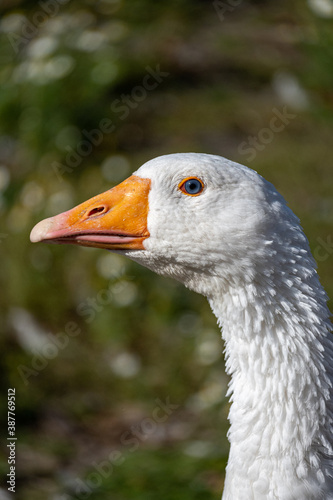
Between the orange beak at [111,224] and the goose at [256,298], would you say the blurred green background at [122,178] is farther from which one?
the orange beak at [111,224]

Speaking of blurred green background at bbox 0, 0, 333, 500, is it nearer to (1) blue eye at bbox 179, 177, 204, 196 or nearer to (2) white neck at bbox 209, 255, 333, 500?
(2) white neck at bbox 209, 255, 333, 500

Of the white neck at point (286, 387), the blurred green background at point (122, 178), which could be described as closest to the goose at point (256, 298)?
the white neck at point (286, 387)

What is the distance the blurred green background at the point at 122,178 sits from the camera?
5.14 m

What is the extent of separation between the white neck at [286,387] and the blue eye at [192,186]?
418 millimetres

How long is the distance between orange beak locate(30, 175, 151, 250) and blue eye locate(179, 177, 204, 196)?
0.16 meters

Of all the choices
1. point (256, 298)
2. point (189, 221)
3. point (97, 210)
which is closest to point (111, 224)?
point (97, 210)

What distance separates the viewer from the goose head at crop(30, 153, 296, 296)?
7.92 ft

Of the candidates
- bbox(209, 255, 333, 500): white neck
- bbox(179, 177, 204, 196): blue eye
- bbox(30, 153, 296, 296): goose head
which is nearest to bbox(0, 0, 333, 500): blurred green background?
bbox(209, 255, 333, 500): white neck

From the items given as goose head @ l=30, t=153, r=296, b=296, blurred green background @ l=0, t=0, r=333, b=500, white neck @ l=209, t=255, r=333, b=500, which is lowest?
blurred green background @ l=0, t=0, r=333, b=500

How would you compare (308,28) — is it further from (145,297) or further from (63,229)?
(63,229)

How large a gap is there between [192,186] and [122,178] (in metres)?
4.01

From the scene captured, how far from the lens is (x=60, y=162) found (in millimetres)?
6586

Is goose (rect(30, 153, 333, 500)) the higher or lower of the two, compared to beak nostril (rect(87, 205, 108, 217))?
lower

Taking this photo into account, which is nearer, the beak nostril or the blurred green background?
the beak nostril
